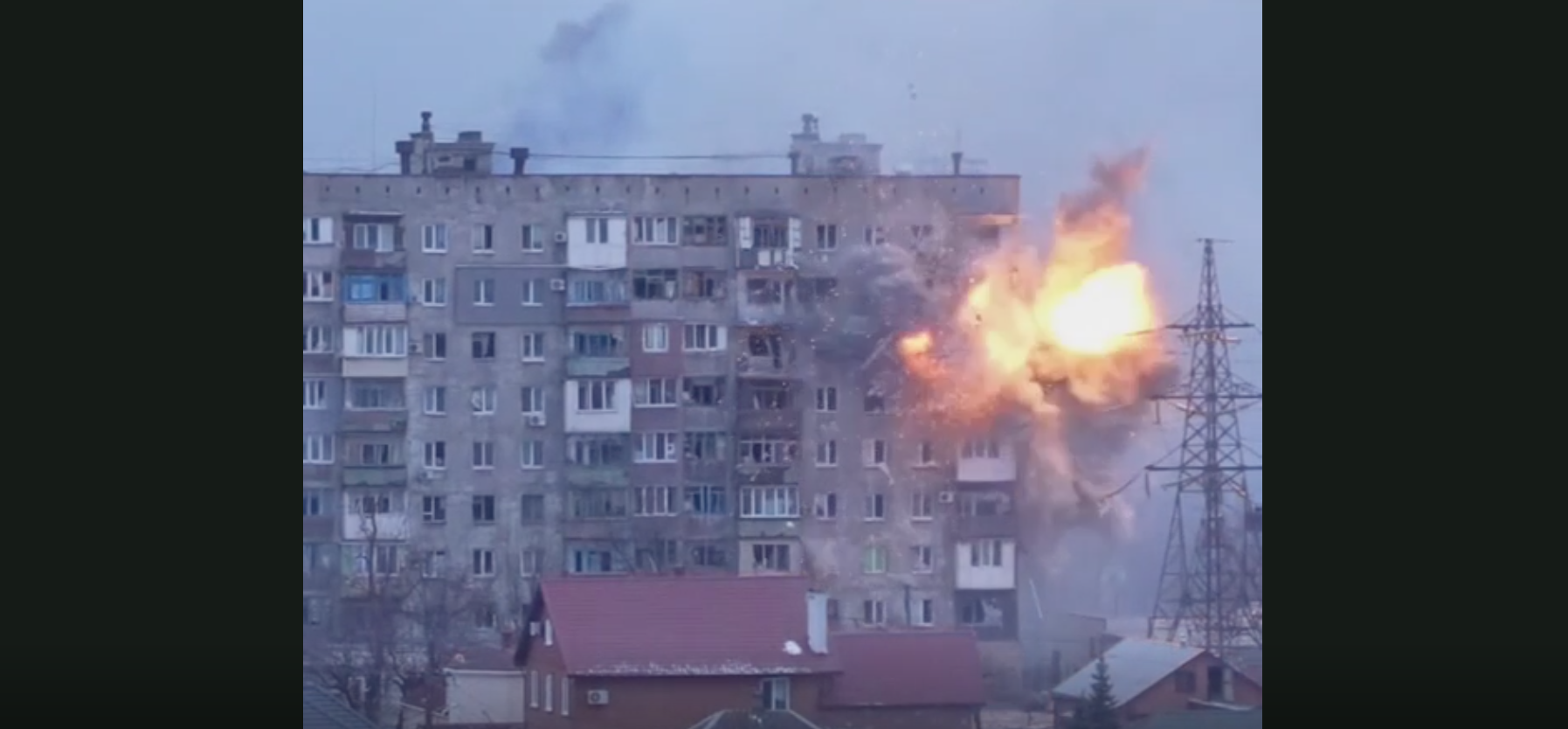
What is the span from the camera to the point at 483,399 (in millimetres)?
9344

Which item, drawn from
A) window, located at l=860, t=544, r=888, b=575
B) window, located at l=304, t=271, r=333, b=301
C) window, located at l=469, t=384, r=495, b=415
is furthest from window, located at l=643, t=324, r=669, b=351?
window, located at l=304, t=271, r=333, b=301

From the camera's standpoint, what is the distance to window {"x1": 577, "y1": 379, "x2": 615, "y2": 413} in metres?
9.36

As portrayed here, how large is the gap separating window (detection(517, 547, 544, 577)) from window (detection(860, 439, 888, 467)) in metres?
1.28

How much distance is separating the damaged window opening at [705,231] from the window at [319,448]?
154 cm

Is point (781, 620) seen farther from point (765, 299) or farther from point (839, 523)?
point (765, 299)

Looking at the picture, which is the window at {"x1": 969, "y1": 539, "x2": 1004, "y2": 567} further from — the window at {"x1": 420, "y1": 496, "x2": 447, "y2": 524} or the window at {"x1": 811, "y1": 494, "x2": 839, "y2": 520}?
the window at {"x1": 420, "y1": 496, "x2": 447, "y2": 524}

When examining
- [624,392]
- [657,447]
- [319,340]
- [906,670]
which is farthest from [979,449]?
[319,340]

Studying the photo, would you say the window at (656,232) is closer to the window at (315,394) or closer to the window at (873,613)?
the window at (315,394)

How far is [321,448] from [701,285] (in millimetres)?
1555

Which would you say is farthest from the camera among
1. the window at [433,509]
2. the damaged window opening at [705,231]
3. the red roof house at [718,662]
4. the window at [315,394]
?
the window at [433,509]

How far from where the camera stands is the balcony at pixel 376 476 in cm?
931

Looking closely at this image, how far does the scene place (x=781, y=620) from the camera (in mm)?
9109

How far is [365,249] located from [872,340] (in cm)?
194

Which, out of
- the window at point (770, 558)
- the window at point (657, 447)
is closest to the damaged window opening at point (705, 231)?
the window at point (657, 447)
